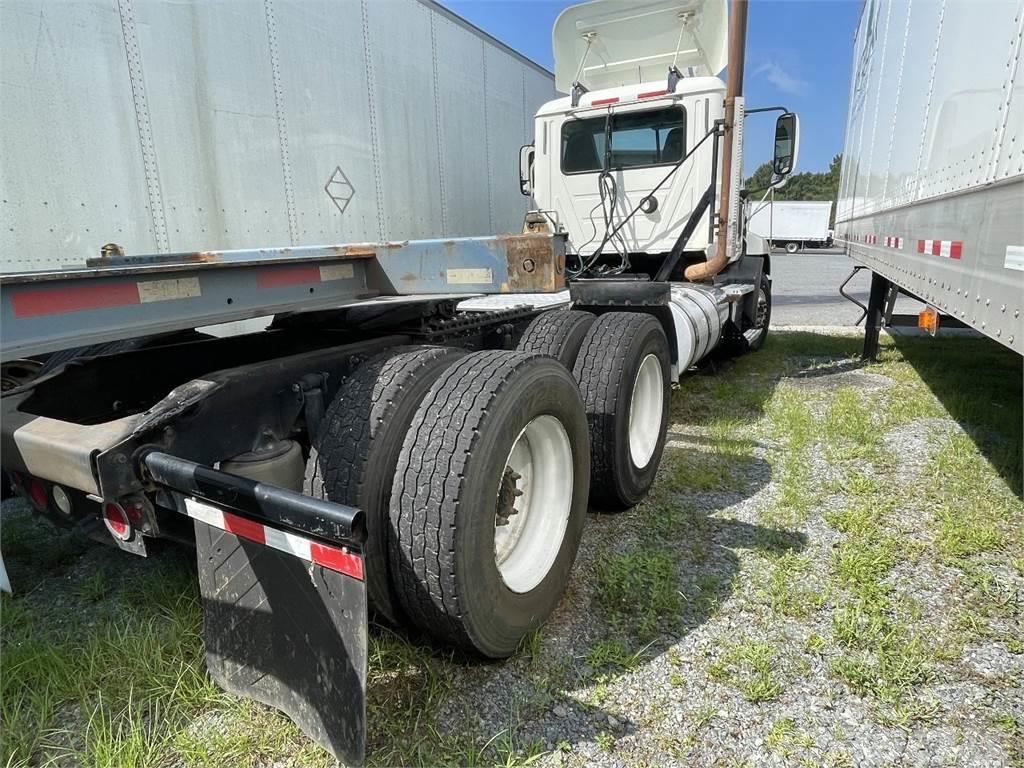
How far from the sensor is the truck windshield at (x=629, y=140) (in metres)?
5.11

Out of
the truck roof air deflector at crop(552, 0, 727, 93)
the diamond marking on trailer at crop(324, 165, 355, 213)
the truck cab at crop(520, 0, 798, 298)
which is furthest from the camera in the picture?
the truck roof air deflector at crop(552, 0, 727, 93)

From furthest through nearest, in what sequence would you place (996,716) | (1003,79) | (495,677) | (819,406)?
(819,406)
(1003,79)
(495,677)
(996,716)

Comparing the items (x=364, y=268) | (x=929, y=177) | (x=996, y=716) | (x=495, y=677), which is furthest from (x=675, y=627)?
(x=929, y=177)

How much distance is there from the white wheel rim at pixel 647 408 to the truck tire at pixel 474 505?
1.31 meters

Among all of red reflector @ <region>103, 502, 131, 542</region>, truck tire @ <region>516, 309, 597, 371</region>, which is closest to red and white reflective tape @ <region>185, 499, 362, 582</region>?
red reflector @ <region>103, 502, 131, 542</region>

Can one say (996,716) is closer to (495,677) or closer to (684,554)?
(684,554)

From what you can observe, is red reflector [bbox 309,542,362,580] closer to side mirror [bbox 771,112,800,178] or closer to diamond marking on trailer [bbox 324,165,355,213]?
diamond marking on trailer [bbox 324,165,355,213]

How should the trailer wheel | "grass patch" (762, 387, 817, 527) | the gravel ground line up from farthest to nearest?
the trailer wheel → "grass patch" (762, 387, 817, 527) → the gravel ground

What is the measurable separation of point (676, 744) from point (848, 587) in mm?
1171

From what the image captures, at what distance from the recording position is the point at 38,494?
1.81m

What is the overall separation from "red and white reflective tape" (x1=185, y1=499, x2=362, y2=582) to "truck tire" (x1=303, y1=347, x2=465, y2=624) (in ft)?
1.18

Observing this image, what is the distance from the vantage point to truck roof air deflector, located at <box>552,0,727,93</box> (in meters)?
5.32

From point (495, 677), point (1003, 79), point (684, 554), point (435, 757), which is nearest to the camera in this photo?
point (435, 757)

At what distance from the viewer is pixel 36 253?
2.59 metres
